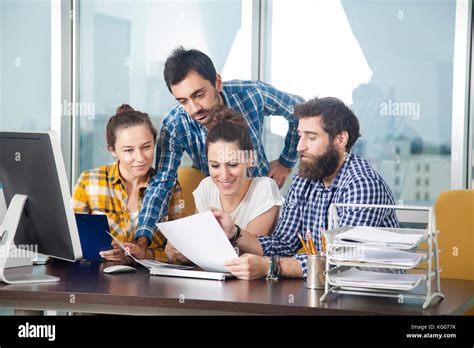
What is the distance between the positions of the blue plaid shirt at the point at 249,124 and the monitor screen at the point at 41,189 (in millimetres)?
1009

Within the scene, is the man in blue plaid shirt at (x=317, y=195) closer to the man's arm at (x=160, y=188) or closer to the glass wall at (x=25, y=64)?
the man's arm at (x=160, y=188)

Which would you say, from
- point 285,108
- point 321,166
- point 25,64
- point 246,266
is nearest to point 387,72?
point 285,108

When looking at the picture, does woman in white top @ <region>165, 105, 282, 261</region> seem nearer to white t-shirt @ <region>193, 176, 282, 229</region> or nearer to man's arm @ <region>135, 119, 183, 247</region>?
white t-shirt @ <region>193, 176, 282, 229</region>

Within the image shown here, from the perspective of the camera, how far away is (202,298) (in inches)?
→ 81.8

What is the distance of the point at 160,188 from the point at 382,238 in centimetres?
135

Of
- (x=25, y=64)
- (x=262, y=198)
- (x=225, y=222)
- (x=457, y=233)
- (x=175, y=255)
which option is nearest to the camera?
(x=225, y=222)

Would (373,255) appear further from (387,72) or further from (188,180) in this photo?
(387,72)

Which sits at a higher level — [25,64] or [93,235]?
[25,64]

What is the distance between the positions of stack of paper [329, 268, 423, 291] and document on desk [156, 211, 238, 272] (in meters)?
0.41

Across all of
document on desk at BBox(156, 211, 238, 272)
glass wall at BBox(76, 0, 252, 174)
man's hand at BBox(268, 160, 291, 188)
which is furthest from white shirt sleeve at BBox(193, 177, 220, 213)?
glass wall at BBox(76, 0, 252, 174)

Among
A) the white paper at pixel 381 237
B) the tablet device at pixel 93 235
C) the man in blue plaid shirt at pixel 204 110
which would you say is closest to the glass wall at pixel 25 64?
the man in blue plaid shirt at pixel 204 110

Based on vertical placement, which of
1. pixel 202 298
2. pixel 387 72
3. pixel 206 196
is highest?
pixel 387 72
